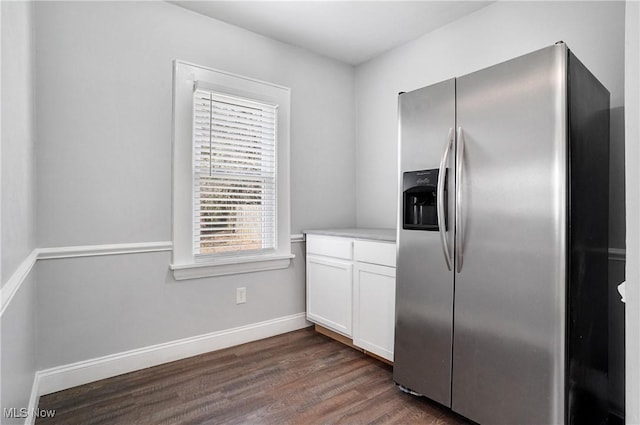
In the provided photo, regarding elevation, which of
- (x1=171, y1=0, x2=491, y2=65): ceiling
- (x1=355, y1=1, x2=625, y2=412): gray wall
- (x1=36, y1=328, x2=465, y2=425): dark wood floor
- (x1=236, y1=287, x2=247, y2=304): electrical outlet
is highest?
(x1=171, y1=0, x2=491, y2=65): ceiling

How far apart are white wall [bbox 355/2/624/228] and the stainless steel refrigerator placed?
26 centimetres

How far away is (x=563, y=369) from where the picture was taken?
1.41 m

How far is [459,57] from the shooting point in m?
2.71

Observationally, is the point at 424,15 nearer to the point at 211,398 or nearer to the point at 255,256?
the point at 255,256

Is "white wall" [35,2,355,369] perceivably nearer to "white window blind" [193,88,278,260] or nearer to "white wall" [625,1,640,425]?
"white window blind" [193,88,278,260]

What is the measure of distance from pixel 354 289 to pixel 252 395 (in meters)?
0.99

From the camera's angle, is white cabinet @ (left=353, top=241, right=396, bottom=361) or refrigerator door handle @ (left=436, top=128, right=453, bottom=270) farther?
white cabinet @ (left=353, top=241, right=396, bottom=361)

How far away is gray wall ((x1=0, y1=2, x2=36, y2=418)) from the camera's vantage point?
1.08m

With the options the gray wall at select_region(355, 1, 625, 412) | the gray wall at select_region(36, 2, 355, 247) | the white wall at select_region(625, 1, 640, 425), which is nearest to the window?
the gray wall at select_region(36, 2, 355, 247)

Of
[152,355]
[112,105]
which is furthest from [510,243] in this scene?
[112,105]

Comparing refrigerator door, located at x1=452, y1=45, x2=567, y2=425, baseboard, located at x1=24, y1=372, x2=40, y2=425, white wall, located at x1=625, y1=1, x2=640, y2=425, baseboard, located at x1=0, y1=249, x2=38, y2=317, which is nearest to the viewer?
white wall, located at x1=625, y1=1, x2=640, y2=425

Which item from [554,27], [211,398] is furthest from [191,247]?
[554,27]

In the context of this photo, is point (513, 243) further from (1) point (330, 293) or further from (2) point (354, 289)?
(1) point (330, 293)

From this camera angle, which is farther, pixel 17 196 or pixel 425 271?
pixel 425 271
